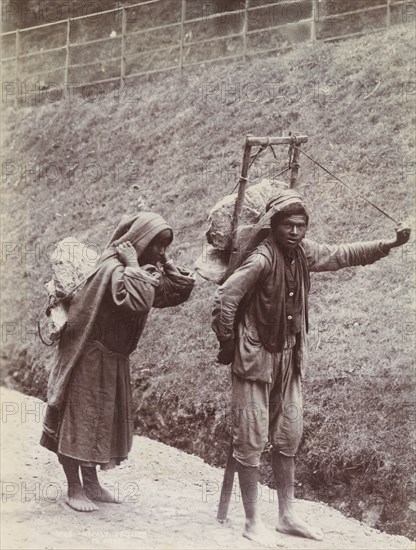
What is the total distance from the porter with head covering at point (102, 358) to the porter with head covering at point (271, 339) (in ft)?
1.30

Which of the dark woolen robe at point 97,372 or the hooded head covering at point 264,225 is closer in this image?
the hooded head covering at point 264,225

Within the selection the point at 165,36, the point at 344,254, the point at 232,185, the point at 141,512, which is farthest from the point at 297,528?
the point at 165,36

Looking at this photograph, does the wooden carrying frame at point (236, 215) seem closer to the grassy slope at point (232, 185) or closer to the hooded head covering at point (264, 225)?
the hooded head covering at point (264, 225)

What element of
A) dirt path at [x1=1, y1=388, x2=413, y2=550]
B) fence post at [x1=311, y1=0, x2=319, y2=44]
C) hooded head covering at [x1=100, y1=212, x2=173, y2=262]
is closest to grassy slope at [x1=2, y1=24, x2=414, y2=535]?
fence post at [x1=311, y1=0, x2=319, y2=44]

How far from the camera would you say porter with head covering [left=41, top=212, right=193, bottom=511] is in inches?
201

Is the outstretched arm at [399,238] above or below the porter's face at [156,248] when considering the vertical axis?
above

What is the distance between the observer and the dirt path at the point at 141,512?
5023 mm

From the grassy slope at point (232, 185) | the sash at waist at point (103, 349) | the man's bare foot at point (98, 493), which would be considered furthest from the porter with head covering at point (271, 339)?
the grassy slope at point (232, 185)

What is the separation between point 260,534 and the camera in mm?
4969

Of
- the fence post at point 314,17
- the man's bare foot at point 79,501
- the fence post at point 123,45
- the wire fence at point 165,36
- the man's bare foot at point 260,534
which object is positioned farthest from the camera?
the fence post at point 123,45

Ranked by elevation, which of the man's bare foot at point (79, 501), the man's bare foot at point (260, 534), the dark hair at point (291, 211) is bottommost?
the man's bare foot at point (260, 534)

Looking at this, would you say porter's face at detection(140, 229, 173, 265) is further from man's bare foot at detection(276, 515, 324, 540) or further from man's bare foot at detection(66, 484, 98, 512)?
man's bare foot at detection(276, 515, 324, 540)

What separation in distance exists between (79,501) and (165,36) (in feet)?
12.0

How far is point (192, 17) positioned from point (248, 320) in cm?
299
